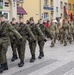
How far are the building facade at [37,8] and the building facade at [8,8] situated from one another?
3709 mm

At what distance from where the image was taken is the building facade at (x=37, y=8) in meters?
30.5

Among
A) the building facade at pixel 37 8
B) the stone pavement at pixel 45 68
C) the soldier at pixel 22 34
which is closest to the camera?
the stone pavement at pixel 45 68

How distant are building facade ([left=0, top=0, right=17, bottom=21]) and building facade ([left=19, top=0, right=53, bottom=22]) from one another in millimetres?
3709

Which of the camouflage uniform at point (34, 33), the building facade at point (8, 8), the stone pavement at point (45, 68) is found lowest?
the stone pavement at point (45, 68)

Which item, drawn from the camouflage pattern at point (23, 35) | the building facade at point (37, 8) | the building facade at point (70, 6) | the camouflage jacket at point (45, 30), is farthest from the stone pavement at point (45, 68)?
the building facade at point (70, 6)

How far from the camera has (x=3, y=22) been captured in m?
9.01

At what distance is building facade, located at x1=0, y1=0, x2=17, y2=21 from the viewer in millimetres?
24109

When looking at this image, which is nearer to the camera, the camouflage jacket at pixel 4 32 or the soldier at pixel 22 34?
the camouflage jacket at pixel 4 32

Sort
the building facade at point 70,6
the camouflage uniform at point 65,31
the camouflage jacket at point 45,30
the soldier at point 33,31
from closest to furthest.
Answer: the soldier at point 33,31 < the camouflage jacket at point 45,30 < the camouflage uniform at point 65,31 < the building facade at point 70,6

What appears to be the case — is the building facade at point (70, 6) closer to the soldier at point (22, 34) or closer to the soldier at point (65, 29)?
the soldier at point (65, 29)

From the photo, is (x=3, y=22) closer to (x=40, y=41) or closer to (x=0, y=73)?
(x=0, y=73)

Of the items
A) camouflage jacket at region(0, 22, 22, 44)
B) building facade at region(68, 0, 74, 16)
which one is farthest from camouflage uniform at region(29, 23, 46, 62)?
building facade at region(68, 0, 74, 16)

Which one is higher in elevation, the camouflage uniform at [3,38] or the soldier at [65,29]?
the camouflage uniform at [3,38]

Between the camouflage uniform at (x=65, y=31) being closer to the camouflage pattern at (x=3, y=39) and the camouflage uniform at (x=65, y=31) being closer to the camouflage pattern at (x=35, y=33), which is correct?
the camouflage pattern at (x=35, y=33)
